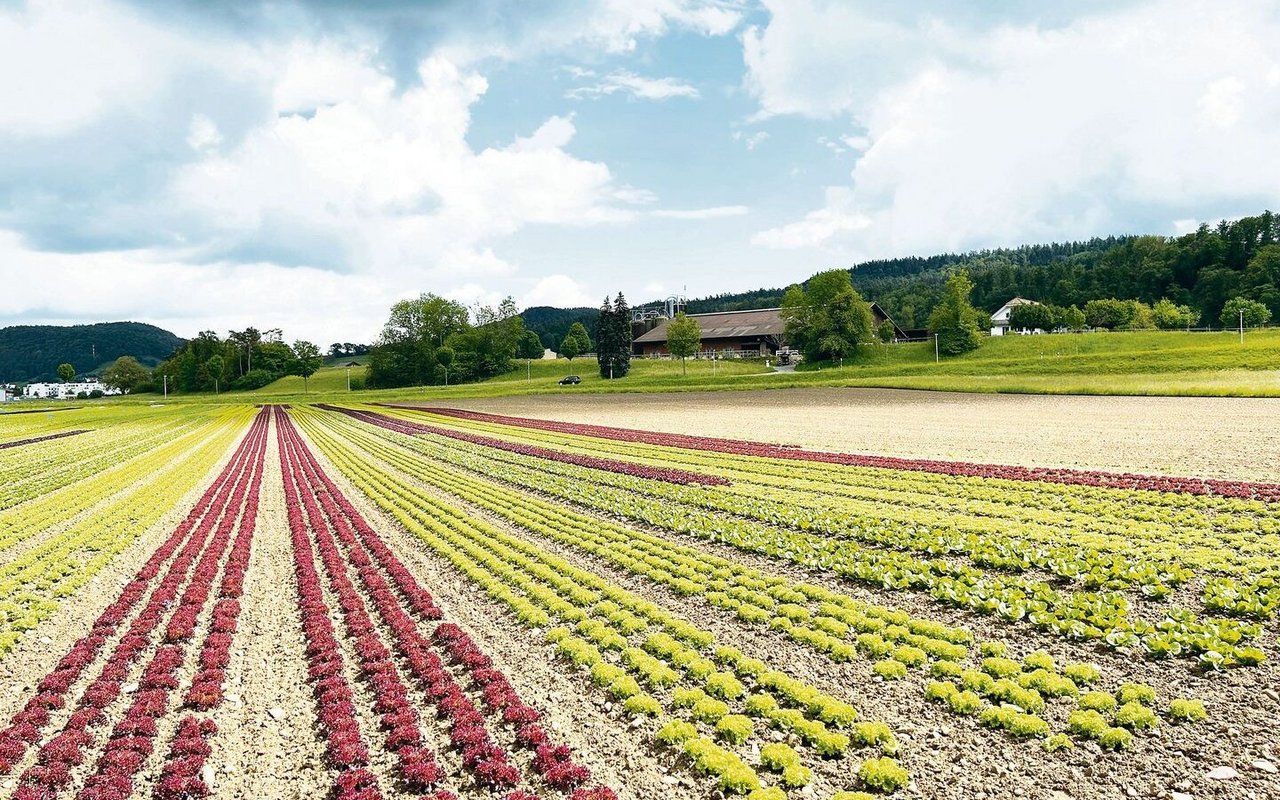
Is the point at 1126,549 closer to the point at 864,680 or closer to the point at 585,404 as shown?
the point at 864,680

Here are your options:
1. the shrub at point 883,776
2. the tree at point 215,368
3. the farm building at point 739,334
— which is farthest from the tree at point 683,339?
the shrub at point 883,776

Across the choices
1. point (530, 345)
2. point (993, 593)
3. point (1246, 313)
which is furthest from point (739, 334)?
point (993, 593)

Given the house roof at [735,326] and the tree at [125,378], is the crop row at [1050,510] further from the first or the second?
the tree at [125,378]

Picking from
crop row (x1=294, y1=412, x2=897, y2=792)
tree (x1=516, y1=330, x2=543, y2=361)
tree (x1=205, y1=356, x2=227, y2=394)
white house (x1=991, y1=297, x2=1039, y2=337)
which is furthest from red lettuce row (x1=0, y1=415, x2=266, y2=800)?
white house (x1=991, y1=297, x2=1039, y2=337)

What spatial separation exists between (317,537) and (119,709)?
11.1 meters

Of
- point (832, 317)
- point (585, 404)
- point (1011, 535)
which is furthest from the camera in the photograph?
point (832, 317)

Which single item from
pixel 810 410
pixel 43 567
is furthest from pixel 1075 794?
pixel 810 410

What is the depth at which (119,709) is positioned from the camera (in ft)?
36.0

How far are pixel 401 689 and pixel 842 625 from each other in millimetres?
7213

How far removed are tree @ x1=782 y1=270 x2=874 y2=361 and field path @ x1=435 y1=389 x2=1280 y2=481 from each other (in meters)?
37.5

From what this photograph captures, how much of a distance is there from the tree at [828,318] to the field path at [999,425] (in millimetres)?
37495

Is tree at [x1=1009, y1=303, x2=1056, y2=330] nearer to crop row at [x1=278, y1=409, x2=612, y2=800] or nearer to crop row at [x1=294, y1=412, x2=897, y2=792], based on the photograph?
crop row at [x1=294, y1=412, x2=897, y2=792]

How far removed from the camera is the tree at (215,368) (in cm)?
17375

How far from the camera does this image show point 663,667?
11.9 m
